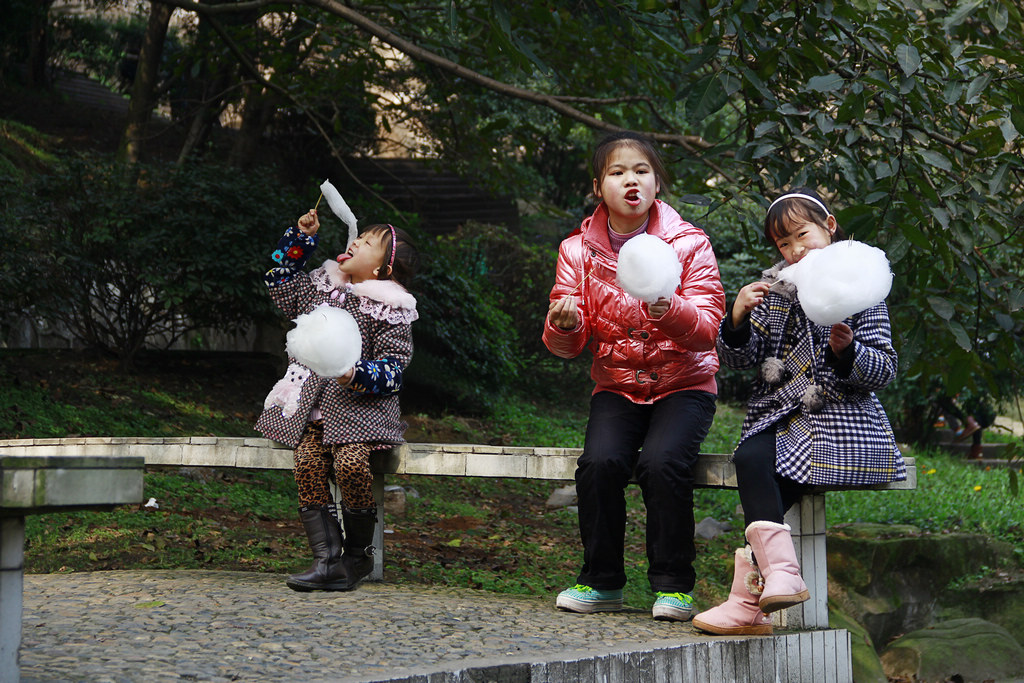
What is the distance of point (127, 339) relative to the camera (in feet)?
29.2

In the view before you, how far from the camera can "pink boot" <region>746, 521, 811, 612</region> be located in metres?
3.20

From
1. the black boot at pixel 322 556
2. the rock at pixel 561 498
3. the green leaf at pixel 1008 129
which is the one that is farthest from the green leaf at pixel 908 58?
the rock at pixel 561 498

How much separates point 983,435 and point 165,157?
12.3 m

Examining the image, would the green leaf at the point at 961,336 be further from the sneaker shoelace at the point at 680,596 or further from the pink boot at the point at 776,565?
the sneaker shoelace at the point at 680,596

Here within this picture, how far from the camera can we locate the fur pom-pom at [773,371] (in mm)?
3561

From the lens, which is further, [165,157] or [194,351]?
[165,157]

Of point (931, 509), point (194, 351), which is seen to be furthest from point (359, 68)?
point (931, 509)

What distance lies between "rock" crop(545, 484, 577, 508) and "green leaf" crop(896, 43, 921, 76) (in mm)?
5274

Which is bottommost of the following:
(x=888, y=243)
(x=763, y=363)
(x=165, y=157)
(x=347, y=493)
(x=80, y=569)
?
(x=80, y=569)

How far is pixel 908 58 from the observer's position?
4.23m

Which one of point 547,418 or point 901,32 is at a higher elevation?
point 901,32

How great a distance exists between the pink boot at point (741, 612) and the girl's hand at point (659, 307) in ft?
2.70

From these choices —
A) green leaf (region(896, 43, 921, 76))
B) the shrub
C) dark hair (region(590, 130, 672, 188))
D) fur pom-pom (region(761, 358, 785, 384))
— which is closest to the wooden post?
fur pom-pom (region(761, 358, 785, 384))

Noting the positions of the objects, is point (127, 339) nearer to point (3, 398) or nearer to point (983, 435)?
point (3, 398)
